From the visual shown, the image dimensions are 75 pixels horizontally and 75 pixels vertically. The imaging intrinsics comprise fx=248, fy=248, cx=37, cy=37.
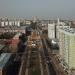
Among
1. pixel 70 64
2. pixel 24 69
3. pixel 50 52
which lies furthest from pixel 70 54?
pixel 50 52

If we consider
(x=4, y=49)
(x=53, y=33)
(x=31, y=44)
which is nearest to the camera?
(x=4, y=49)

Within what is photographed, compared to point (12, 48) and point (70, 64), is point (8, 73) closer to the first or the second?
point (70, 64)

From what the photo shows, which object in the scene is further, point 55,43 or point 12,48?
point 55,43

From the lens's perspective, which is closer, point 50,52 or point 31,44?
point 50,52

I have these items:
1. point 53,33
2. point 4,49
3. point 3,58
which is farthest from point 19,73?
point 53,33

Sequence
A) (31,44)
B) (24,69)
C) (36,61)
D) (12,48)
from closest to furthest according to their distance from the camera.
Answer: (24,69) < (36,61) < (12,48) < (31,44)

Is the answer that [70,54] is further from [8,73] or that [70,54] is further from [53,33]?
[53,33]

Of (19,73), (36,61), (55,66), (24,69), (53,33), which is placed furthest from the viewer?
(53,33)

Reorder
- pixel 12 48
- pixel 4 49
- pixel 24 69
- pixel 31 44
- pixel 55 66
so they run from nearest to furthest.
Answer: pixel 24 69 → pixel 55 66 → pixel 4 49 → pixel 12 48 → pixel 31 44
